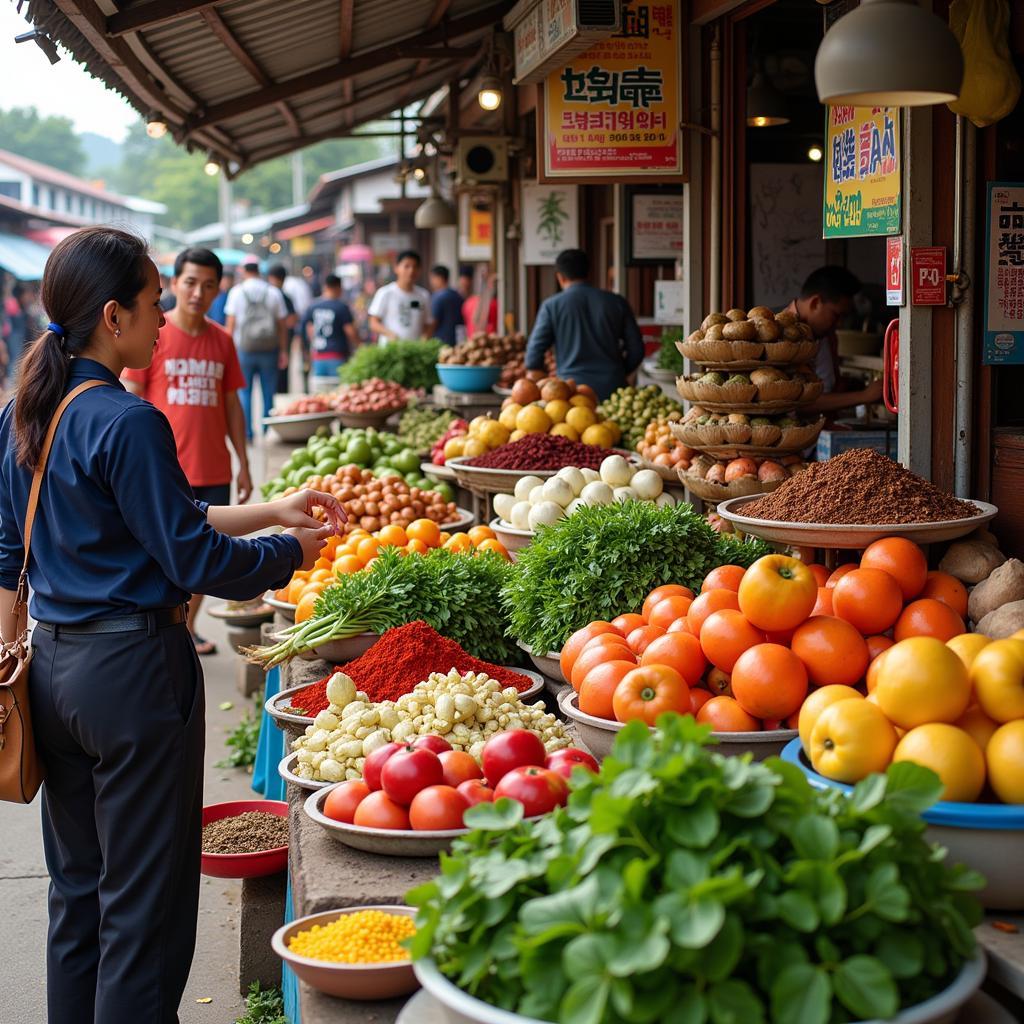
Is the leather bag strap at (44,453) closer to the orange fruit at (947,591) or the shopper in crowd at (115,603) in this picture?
the shopper in crowd at (115,603)

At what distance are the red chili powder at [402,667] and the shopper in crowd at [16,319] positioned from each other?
24.9m

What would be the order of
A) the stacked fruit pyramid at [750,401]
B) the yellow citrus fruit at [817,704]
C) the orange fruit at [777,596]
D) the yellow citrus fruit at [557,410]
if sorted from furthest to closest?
the yellow citrus fruit at [557,410] < the stacked fruit pyramid at [750,401] < the orange fruit at [777,596] < the yellow citrus fruit at [817,704]

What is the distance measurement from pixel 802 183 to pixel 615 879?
8.55m

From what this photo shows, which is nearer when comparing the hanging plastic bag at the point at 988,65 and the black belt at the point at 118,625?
the black belt at the point at 118,625

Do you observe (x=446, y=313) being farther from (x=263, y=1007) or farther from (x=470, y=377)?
(x=263, y=1007)

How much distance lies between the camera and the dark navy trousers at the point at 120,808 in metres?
2.81

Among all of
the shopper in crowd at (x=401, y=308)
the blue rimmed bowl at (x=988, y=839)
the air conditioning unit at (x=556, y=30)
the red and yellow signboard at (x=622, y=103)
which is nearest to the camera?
the blue rimmed bowl at (x=988, y=839)

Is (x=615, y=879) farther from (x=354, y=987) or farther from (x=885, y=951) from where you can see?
(x=354, y=987)

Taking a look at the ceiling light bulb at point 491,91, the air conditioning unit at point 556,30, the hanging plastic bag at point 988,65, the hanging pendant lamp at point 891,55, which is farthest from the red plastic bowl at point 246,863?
the ceiling light bulb at point 491,91

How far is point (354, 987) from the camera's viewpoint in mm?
2240

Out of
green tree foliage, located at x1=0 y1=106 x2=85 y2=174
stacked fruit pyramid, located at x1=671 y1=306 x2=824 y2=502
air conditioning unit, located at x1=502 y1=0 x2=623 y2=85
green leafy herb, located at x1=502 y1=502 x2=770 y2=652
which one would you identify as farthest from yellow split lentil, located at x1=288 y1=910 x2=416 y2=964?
green tree foliage, located at x1=0 y1=106 x2=85 y2=174

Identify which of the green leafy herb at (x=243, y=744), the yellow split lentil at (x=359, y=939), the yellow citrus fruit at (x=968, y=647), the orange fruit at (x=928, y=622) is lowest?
the green leafy herb at (x=243, y=744)

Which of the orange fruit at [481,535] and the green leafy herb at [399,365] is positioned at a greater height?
the green leafy herb at [399,365]

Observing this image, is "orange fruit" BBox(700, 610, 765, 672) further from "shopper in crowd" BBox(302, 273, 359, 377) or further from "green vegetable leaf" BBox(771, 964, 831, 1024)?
"shopper in crowd" BBox(302, 273, 359, 377)
